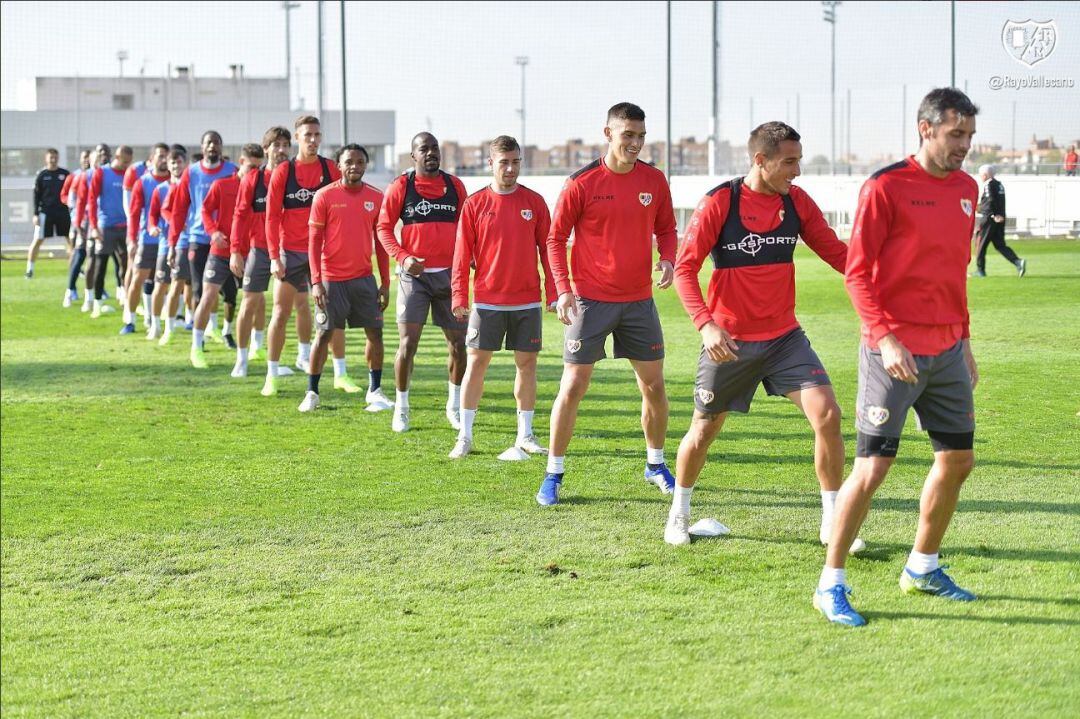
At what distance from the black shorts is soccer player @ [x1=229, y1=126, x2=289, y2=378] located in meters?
14.0

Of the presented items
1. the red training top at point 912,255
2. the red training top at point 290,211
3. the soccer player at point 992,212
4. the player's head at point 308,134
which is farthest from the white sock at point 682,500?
the soccer player at point 992,212

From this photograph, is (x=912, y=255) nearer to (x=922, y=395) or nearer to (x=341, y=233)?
(x=922, y=395)

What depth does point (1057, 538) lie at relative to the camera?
6.62 metres

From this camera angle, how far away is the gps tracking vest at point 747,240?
6.29m

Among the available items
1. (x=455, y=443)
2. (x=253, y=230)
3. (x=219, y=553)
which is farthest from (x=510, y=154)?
(x=253, y=230)

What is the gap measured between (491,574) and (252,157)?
24.6 feet

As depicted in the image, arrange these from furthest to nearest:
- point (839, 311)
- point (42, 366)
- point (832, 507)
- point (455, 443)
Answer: point (839, 311), point (42, 366), point (455, 443), point (832, 507)

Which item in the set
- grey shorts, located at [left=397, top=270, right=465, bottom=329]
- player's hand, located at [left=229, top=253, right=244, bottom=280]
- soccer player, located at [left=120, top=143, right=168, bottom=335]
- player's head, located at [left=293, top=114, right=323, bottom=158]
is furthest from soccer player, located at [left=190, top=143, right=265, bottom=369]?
grey shorts, located at [left=397, top=270, right=465, bottom=329]

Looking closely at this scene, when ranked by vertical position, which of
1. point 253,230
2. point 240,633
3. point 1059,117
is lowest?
point 240,633

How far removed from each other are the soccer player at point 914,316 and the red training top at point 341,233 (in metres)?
5.95

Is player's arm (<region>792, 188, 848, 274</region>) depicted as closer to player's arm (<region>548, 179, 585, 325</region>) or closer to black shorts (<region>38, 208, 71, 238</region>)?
player's arm (<region>548, 179, 585, 325</region>)

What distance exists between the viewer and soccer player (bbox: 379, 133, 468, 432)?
989cm

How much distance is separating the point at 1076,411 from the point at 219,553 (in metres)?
6.42

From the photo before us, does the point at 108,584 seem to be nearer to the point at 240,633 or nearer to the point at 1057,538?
the point at 240,633
